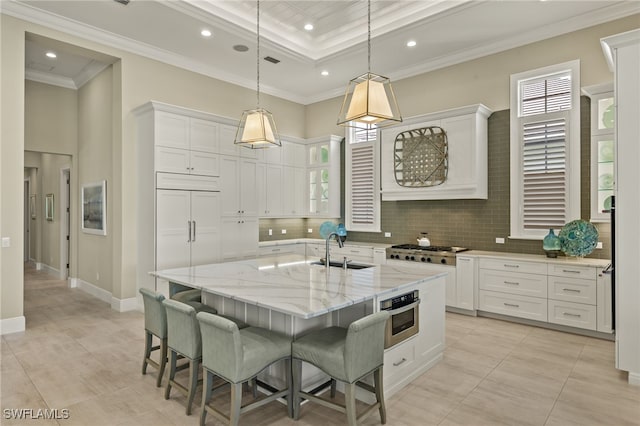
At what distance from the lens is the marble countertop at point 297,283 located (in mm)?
2492

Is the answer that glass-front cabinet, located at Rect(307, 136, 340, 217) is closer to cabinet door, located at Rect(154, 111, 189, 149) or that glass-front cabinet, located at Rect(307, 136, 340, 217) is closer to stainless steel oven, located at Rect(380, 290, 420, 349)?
cabinet door, located at Rect(154, 111, 189, 149)

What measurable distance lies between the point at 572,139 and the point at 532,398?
3.43 m

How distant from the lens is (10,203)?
184 inches

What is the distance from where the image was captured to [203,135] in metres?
5.91

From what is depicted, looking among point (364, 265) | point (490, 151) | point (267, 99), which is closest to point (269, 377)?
point (364, 265)

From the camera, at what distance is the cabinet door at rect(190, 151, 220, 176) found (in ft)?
19.0

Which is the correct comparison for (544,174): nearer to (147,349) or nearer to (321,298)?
(321,298)

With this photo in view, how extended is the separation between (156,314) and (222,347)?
103 cm

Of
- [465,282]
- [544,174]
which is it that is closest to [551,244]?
[544,174]

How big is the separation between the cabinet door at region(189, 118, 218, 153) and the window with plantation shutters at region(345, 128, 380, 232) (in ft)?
8.28

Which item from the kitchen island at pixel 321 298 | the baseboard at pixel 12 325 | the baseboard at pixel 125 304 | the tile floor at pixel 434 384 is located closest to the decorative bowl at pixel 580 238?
the tile floor at pixel 434 384

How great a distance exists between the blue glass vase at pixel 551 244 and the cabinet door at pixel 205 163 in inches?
188

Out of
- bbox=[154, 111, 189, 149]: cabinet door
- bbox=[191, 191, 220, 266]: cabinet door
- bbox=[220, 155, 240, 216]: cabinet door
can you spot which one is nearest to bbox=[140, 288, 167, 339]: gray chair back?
bbox=[191, 191, 220, 266]: cabinet door

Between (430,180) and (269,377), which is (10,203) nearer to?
(269,377)
